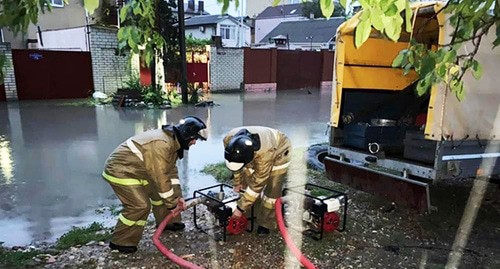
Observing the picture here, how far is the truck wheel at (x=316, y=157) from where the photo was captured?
6509 millimetres

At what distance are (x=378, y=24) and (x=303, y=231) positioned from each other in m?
3.17

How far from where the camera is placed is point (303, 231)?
13.5 ft

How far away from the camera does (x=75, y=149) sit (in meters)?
7.59

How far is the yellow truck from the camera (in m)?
3.91

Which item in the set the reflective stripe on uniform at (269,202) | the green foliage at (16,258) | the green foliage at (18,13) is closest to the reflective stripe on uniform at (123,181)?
the green foliage at (16,258)

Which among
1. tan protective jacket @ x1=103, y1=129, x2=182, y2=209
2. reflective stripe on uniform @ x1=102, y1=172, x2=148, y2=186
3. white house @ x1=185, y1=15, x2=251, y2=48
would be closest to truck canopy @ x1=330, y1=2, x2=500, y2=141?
tan protective jacket @ x1=103, y1=129, x2=182, y2=209

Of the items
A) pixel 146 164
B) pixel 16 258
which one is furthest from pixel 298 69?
pixel 16 258

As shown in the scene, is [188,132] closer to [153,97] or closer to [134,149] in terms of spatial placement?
[134,149]

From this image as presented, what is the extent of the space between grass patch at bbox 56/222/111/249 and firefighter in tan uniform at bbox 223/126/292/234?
4.46ft

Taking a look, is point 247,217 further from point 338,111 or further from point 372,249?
point 338,111

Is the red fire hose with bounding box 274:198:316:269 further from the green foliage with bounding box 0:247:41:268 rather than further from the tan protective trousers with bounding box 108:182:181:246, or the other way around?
the green foliage with bounding box 0:247:41:268

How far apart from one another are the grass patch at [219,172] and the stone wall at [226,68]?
560 inches

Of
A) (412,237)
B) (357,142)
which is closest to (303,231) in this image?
(412,237)

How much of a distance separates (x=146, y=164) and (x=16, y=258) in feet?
4.49
